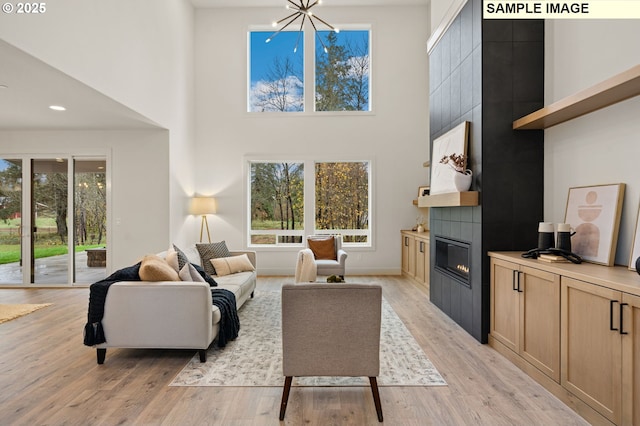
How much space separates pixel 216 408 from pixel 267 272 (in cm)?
470

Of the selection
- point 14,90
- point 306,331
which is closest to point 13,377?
point 306,331

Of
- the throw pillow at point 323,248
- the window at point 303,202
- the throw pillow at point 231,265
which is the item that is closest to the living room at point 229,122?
the window at point 303,202

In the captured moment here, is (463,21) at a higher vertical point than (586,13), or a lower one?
higher

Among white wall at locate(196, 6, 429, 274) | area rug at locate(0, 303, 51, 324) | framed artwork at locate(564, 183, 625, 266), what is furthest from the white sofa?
white wall at locate(196, 6, 429, 274)

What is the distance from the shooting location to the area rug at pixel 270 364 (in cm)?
271

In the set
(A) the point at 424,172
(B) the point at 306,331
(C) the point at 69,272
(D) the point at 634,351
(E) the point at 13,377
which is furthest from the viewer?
(A) the point at 424,172

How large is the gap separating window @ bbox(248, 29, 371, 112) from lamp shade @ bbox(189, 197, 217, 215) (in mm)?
2089

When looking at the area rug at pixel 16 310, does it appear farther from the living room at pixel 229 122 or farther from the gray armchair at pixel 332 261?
the gray armchair at pixel 332 261

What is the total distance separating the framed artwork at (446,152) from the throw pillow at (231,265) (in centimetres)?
263

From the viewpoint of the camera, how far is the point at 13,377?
282 cm

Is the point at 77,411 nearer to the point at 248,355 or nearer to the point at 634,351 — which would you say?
the point at 248,355

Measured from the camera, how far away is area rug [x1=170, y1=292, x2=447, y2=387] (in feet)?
8.89

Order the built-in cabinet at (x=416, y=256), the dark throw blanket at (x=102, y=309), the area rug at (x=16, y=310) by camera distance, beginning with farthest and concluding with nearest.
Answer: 1. the built-in cabinet at (x=416, y=256)
2. the area rug at (x=16, y=310)
3. the dark throw blanket at (x=102, y=309)

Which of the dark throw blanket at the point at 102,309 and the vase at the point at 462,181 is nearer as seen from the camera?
the dark throw blanket at the point at 102,309
